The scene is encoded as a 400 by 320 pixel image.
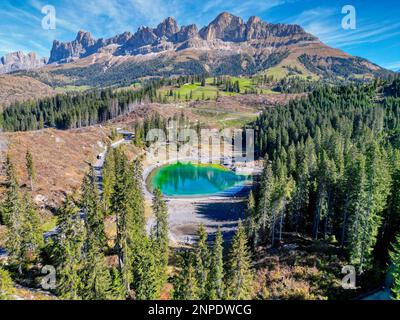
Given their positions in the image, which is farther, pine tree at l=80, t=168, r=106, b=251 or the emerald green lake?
the emerald green lake

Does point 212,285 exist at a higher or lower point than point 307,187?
lower

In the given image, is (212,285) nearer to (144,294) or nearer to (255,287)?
(144,294)

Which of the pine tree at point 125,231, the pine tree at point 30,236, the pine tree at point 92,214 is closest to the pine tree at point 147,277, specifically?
the pine tree at point 125,231

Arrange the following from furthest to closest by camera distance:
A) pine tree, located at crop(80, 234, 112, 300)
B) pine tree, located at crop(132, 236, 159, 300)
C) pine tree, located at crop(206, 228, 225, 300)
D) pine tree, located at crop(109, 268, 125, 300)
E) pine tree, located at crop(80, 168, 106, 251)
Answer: pine tree, located at crop(80, 168, 106, 251) < pine tree, located at crop(109, 268, 125, 300) < pine tree, located at crop(132, 236, 159, 300) < pine tree, located at crop(206, 228, 225, 300) < pine tree, located at crop(80, 234, 112, 300)

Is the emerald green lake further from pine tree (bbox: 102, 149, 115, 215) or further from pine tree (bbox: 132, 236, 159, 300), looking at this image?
pine tree (bbox: 132, 236, 159, 300)

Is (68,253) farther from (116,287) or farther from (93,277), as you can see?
(116,287)

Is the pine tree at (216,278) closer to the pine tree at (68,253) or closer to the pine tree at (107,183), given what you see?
the pine tree at (68,253)

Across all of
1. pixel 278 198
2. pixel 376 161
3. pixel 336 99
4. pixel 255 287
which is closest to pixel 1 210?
pixel 255 287

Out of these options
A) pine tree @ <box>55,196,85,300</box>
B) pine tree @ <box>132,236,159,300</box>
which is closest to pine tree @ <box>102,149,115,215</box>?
pine tree @ <box>132,236,159,300</box>
